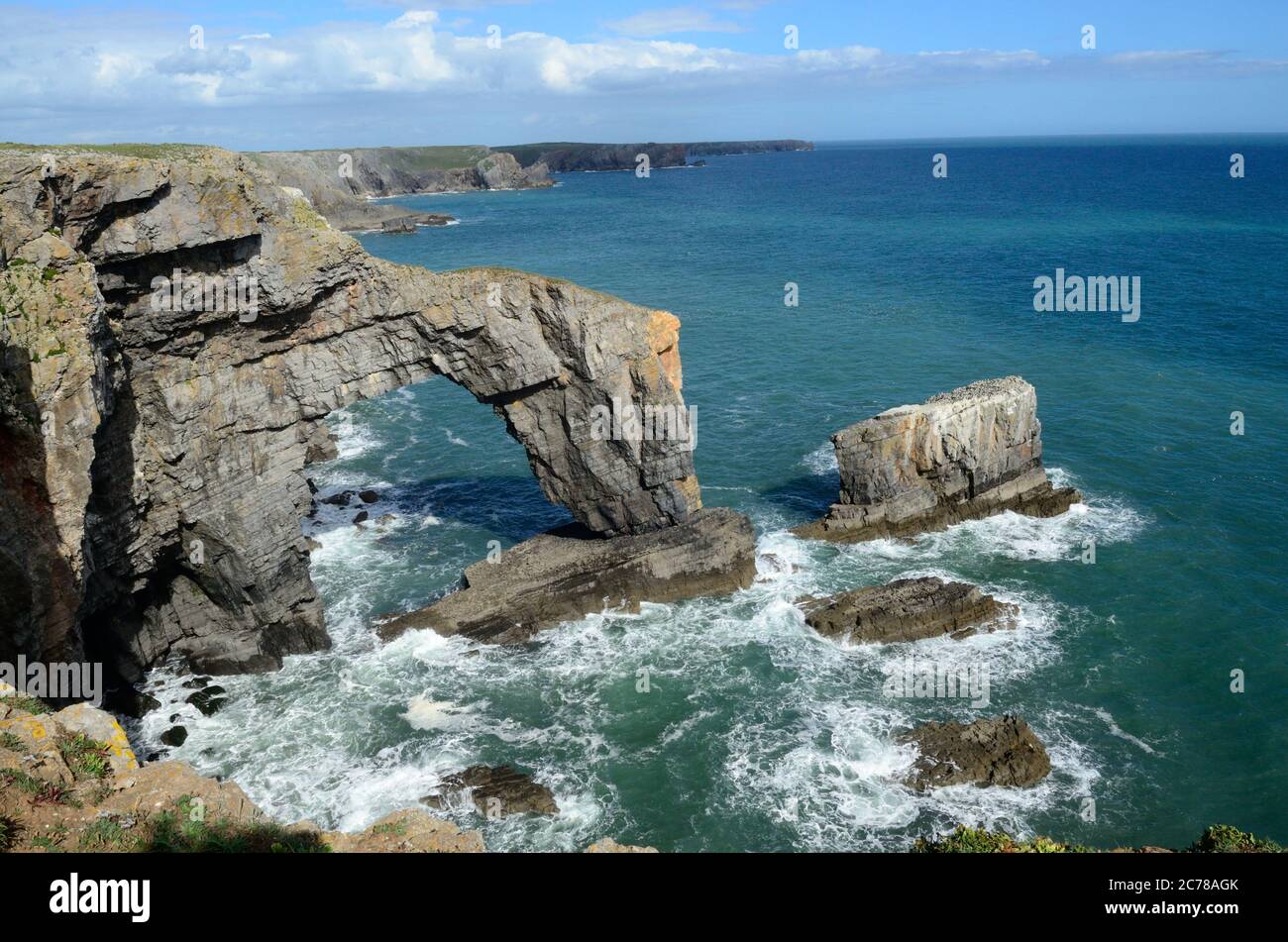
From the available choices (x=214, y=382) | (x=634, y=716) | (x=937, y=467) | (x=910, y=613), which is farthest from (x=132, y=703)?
(x=937, y=467)

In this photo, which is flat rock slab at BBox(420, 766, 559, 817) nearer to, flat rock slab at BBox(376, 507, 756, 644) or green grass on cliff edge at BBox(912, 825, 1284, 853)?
flat rock slab at BBox(376, 507, 756, 644)

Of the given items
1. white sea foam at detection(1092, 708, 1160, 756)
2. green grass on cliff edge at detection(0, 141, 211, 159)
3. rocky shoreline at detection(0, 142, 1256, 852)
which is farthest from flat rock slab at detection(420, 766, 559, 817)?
green grass on cliff edge at detection(0, 141, 211, 159)

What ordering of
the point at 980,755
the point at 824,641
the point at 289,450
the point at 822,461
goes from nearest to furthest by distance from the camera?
the point at 980,755 < the point at 289,450 < the point at 824,641 < the point at 822,461

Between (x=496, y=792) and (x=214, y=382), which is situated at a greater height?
(x=214, y=382)

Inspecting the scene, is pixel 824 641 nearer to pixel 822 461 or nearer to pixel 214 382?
pixel 822 461

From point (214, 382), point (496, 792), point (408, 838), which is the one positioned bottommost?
point (496, 792)
